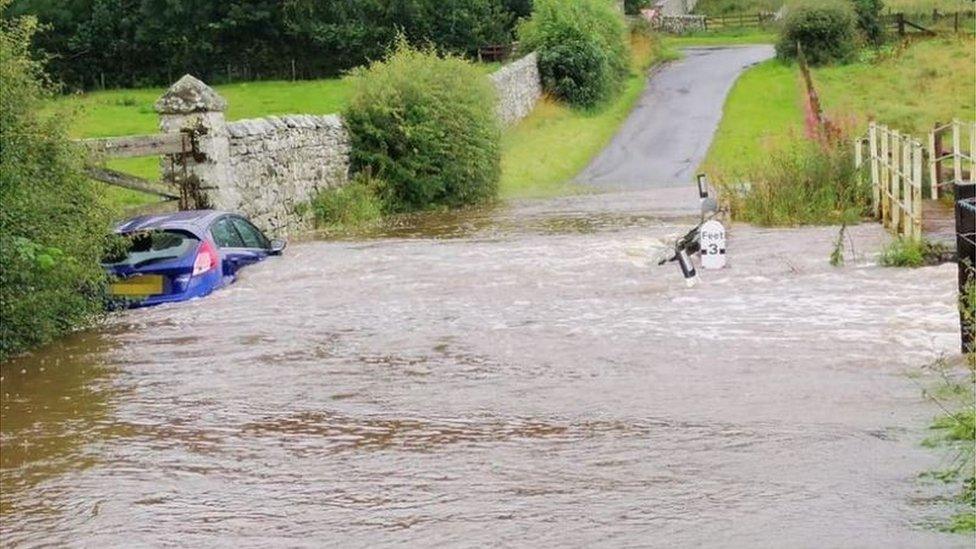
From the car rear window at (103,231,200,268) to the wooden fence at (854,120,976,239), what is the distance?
8728 millimetres

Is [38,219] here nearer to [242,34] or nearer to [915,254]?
[915,254]

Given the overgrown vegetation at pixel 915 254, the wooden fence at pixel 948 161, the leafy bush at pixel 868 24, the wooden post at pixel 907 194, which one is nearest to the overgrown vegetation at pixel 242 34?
the leafy bush at pixel 868 24

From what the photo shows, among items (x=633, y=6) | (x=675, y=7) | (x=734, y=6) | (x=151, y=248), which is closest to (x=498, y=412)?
(x=151, y=248)

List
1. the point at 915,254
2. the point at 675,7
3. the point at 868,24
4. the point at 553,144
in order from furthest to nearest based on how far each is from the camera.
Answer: the point at 675,7, the point at 868,24, the point at 553,144, the point at 915,254

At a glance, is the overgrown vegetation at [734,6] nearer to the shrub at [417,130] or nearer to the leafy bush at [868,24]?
the leafy bush at [868,24]

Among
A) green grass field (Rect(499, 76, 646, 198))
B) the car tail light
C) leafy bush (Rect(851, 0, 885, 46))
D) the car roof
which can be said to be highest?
leafy bush (Rect(851, 0, 885, 46))

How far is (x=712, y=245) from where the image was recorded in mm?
17094

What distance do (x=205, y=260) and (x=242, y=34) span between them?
44.0 m

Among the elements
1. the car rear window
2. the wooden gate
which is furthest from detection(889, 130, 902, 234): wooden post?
the wooden gate

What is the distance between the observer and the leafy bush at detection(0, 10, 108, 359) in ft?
45.4

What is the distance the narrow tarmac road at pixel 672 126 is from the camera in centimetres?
3909

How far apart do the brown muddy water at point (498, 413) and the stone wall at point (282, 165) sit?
253 inches

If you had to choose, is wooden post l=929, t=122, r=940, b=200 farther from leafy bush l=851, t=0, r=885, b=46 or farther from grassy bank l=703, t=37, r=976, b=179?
leafy bush l=851, t=0, r=885, b=46

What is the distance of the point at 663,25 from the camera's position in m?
76.3
